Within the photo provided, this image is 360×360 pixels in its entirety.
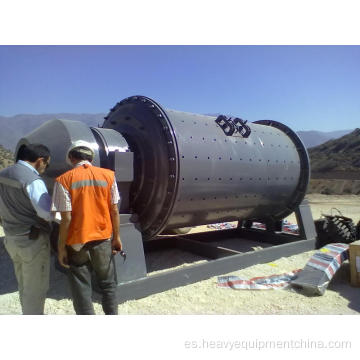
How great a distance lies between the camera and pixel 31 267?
2703 millimetres

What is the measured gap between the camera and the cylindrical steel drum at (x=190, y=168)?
3941mm

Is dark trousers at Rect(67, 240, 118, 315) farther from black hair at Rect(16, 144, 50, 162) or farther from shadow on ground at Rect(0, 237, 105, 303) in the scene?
shadow on ground at Rect(0, 237, 105, 303)

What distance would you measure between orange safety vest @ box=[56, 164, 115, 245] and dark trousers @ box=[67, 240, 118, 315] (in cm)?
9

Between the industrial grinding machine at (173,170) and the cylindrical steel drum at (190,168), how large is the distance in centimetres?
1

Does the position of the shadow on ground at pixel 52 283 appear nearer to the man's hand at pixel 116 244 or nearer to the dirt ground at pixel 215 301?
the dirt ground at pixel 215 301

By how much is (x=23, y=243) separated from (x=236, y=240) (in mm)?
4576

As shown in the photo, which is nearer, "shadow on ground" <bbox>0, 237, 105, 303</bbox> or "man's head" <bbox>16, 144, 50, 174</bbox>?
"man's head" <bbox>16, 144, 50, 174</bbox>

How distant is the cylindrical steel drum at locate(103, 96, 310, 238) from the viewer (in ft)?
12.9

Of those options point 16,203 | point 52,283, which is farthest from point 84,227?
point 52,283

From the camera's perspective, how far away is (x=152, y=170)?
4.01 meters

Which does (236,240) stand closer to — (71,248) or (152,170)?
(152,170)

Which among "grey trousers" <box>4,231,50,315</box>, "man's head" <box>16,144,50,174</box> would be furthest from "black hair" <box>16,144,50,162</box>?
"grey trousers" <box>4,231,50,315</box>

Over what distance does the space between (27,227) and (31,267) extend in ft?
1.03

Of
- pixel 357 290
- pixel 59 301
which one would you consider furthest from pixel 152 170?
pixel 357 290
